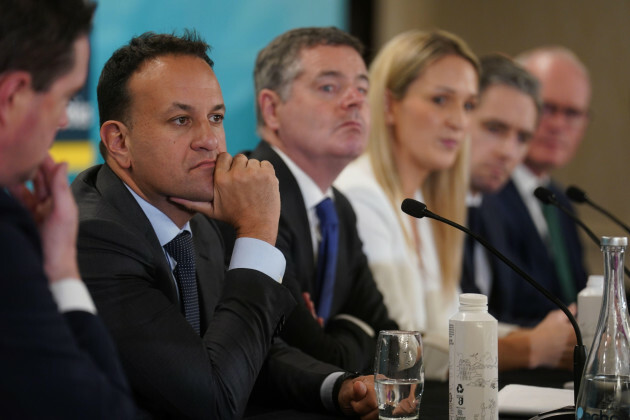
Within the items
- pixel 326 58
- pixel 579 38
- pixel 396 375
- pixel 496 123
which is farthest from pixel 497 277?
→ pixel 579 38

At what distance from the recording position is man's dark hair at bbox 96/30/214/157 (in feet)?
5.81

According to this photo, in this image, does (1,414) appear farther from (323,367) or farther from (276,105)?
(276,105)

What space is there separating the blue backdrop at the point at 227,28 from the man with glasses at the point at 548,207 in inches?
51.5

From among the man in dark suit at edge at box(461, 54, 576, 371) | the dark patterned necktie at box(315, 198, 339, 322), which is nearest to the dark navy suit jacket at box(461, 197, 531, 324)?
the man in dark suit at edge at box(461, 54, 576, 371)

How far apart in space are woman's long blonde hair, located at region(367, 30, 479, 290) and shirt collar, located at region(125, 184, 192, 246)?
1.51 metres

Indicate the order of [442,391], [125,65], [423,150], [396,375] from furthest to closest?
[423,150], [442,391], [125,65], [396,375]

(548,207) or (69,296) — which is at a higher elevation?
(548,207)

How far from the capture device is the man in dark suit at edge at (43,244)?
114 cm

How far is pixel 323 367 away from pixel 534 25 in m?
5.06

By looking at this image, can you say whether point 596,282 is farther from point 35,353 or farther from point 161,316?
point 35,353

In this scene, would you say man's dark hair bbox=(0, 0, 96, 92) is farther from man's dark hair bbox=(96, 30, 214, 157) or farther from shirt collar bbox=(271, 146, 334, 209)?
shirt collar bbox=(271, 146, 334, 209)

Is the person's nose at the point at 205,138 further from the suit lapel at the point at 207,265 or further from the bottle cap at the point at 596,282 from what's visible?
the bottle cap at the point at 596,282

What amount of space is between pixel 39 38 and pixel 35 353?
1.45 feet

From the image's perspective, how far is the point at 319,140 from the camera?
8.50ft
